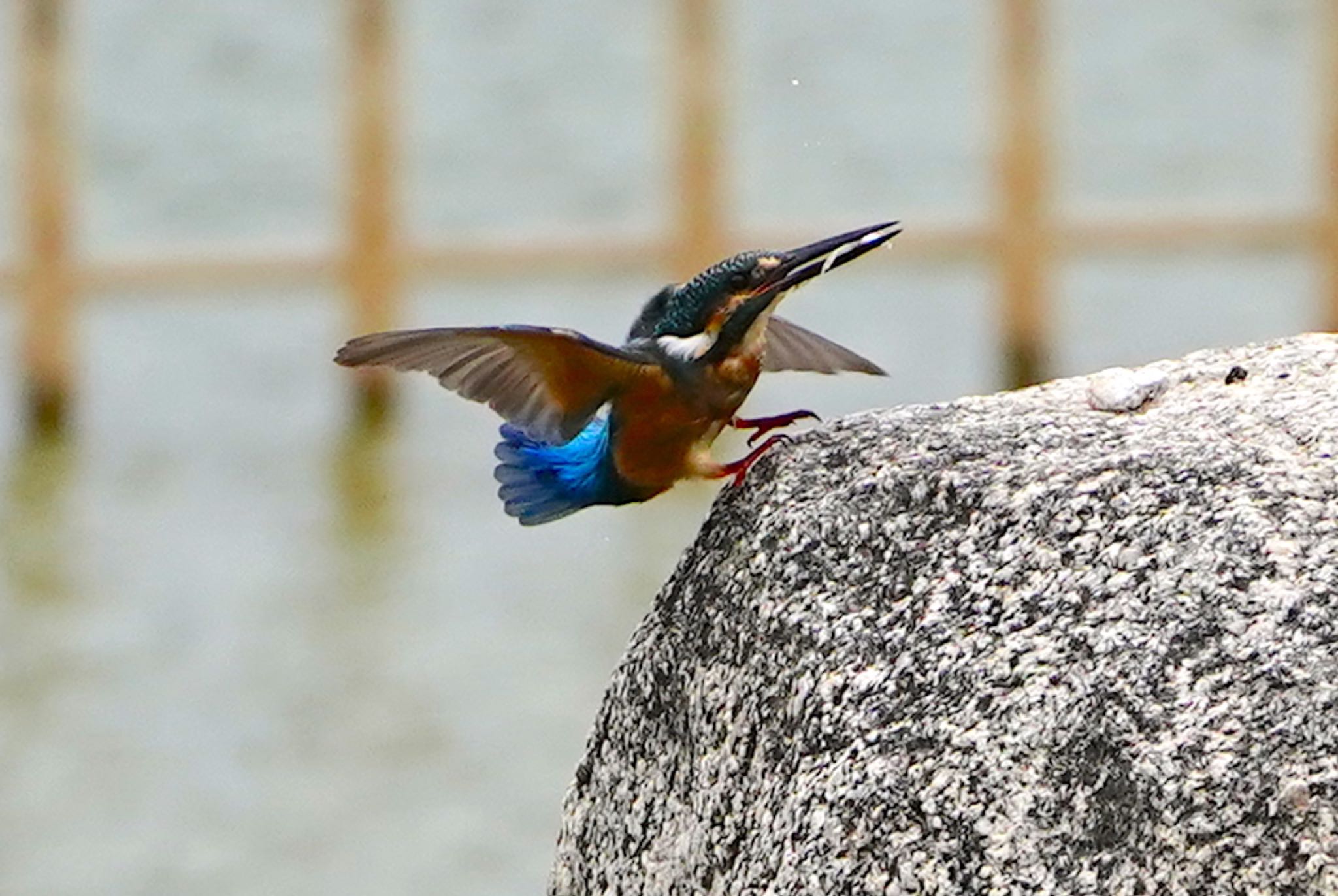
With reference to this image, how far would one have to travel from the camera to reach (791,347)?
9.73 feet

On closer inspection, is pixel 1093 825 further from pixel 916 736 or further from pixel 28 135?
pixel 28 135

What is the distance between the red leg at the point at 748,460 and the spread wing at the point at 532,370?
0.16 meters

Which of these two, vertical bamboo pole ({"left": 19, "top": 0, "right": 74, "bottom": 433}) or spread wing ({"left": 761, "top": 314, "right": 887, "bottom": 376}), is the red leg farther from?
vertical bamboo pole ({"left": 19, "top": 0, "right": 74, "bottom": 433})

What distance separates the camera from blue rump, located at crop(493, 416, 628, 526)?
283 centimetres

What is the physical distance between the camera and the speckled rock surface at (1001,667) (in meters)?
2.13

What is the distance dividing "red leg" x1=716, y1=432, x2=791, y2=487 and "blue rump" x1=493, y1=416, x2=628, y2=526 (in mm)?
243

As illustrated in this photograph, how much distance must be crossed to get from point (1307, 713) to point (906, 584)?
1.33 feet

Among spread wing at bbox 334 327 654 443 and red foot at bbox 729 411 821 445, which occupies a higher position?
spread wing at bbox 334 327 654 443

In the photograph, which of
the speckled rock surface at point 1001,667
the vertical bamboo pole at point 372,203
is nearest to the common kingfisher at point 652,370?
the speckled rock surface at point 1001,667

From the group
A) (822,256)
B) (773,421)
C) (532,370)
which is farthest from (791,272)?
(532,370)

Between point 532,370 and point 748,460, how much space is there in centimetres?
26

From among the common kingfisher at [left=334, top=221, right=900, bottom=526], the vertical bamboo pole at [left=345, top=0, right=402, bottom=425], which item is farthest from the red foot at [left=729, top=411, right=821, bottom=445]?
the vertical bamboo pole at [left=345, top=0, right=402, bottom=425]

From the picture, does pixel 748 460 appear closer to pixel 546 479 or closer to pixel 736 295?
pixel 736 295

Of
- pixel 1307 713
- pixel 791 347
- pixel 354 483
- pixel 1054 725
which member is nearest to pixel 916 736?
pixel 1054 725
